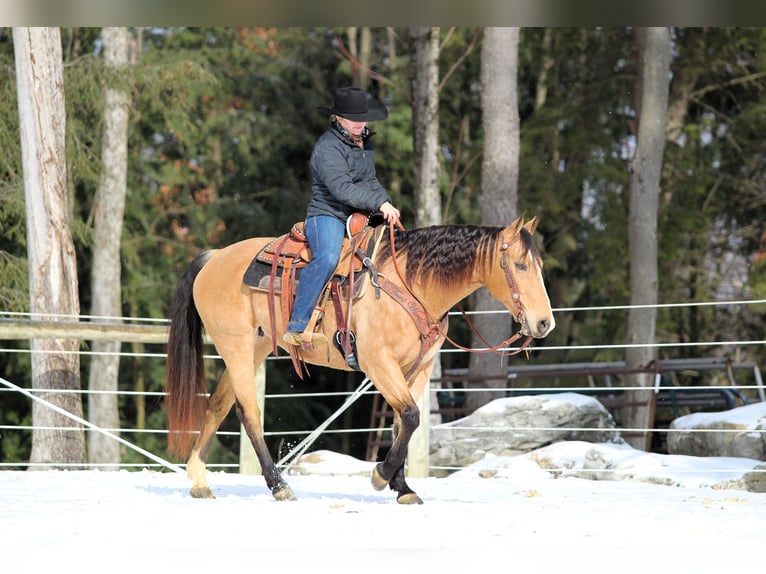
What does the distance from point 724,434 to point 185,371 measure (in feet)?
13.0

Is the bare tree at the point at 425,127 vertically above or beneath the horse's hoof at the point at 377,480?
above

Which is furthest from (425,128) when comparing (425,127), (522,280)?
(522,280)

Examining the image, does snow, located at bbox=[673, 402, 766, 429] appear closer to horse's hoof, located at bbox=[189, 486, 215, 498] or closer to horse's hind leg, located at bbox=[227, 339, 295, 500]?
horse's hind leg, located at bbox=[227, 339, 295, 500]

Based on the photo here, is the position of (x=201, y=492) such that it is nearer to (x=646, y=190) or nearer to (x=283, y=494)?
(x=283, y=494)

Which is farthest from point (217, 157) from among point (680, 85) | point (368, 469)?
point (368, 469)

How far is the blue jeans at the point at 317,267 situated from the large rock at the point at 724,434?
10.3 ft

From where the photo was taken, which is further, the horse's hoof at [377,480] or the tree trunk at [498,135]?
the tree trunk at [498,135]

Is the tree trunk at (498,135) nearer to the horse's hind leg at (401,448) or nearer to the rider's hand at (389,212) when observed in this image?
the horse's hind leg at (401,448)

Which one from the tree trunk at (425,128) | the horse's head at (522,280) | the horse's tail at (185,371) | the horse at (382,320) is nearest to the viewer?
the horse's head at (522,280)

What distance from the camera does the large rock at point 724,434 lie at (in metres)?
7.83


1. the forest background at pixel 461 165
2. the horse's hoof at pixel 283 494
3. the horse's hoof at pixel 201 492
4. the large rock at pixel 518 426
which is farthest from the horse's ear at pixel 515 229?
the forest background at pixel 461 165

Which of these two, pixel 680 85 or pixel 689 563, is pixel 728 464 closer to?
pixel 689 563

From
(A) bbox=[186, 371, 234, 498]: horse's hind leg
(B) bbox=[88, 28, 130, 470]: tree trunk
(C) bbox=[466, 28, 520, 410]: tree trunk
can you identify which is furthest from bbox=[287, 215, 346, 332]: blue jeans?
(B) bbox=[88, 28, 130, 470]: tree trunk

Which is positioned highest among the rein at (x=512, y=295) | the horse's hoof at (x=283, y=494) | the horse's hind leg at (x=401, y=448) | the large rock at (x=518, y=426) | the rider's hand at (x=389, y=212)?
the rider's hand at (x=389, y=212)
